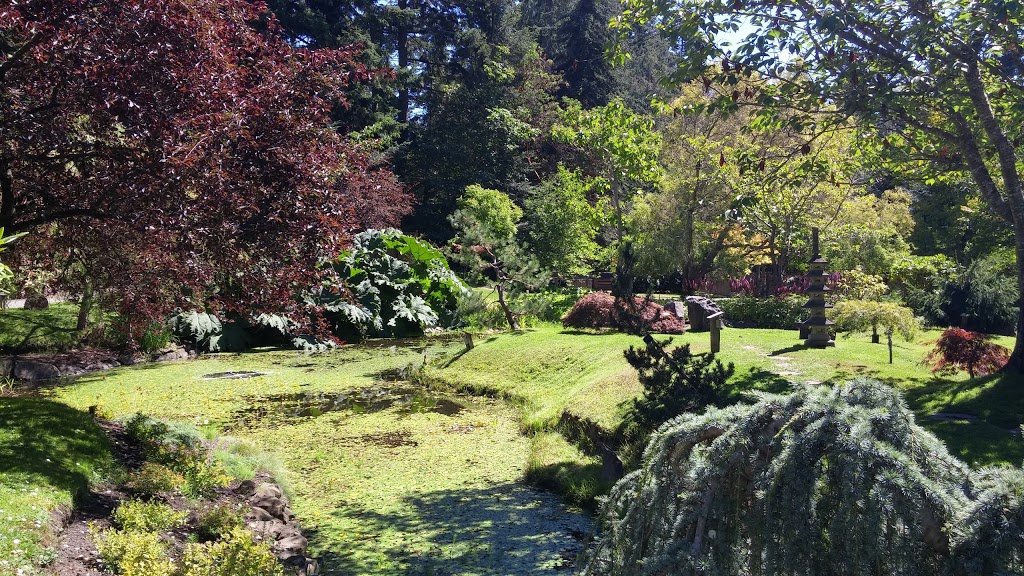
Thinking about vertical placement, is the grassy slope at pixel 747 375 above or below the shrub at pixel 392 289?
below

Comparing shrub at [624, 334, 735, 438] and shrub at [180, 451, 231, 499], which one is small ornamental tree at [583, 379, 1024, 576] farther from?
shrub at [180, 451, 231, 499]

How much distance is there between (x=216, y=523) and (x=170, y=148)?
2.70 meters

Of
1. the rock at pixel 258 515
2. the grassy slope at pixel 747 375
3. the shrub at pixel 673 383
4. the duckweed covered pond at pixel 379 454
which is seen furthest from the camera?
the grassy slope at pixel 747 375

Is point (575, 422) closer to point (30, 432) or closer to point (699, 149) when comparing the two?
point (30, 432)

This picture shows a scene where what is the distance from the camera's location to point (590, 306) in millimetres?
14914

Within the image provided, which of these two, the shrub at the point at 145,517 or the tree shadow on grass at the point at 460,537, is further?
the tree shadow on grass at the point at 460,537

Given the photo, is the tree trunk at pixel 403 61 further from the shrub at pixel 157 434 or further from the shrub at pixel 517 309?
the shrub at pixel 157 434

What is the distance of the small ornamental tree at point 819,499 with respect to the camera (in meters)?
2.22

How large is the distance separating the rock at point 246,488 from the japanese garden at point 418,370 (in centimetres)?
12

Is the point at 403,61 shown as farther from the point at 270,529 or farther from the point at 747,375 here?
the point at 270,529

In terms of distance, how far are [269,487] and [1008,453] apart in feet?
20.3

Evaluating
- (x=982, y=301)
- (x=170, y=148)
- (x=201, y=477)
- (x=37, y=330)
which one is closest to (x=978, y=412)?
(x=201, y=477)

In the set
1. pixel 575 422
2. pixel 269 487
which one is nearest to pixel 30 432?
pixel 269 487

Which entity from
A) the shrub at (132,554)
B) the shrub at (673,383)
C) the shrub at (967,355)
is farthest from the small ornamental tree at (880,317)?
the shrub at (132,554)
